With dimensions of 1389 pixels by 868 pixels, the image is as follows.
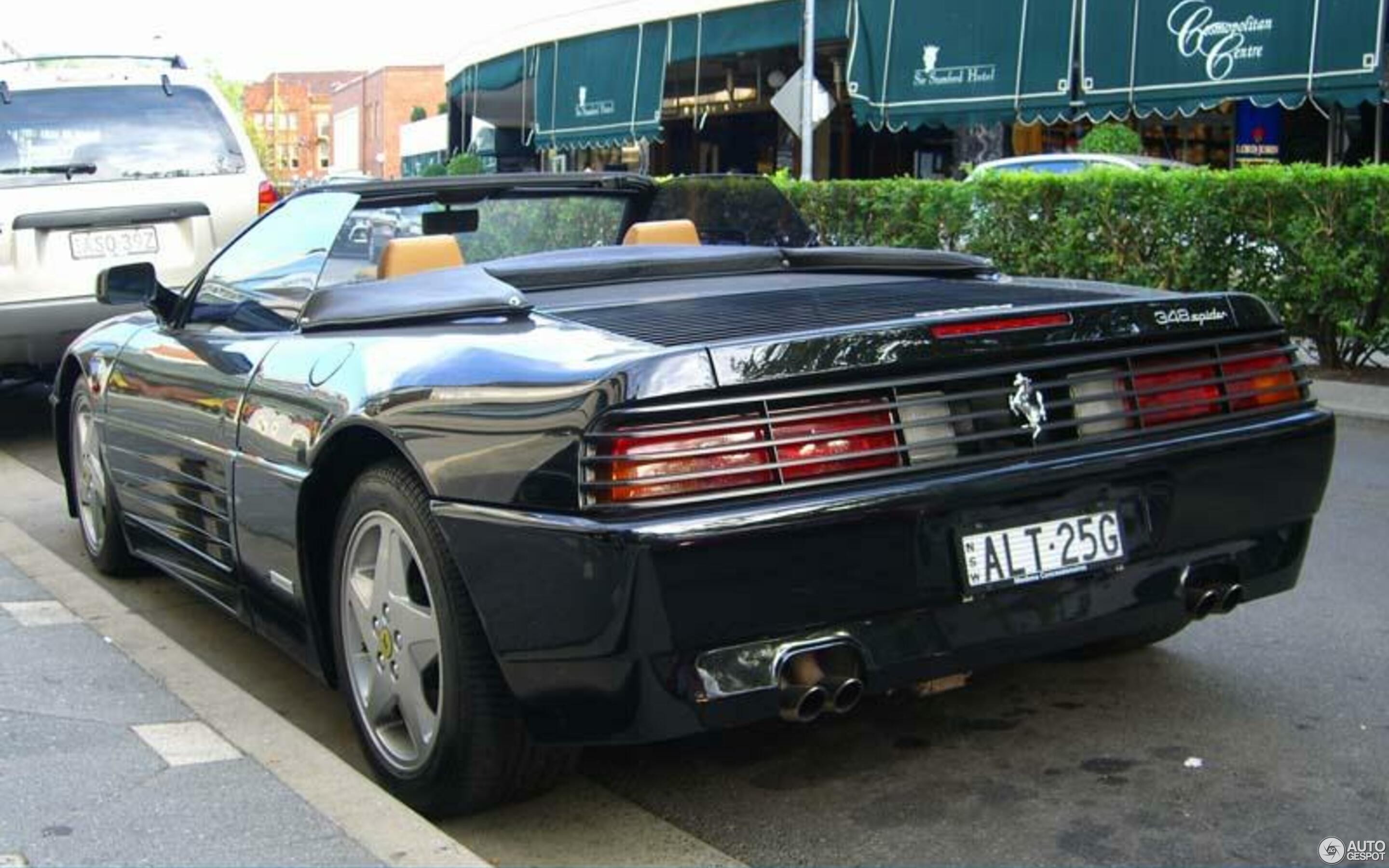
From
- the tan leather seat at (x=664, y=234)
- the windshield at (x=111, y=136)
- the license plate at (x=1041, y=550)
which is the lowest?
the license plate at (x=1041, y=550)

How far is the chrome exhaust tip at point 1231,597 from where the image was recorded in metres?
3.86

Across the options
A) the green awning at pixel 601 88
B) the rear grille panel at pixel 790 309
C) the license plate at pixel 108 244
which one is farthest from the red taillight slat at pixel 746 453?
the green awning at pixel 601 88

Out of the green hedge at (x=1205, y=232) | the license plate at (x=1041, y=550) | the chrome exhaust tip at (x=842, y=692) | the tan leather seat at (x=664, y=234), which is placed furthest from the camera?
the green hedge at (x=1205, y=232)

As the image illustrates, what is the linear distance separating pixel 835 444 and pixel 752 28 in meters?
20.9

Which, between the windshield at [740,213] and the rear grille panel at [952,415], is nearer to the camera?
the rear grille panel at [952,415]

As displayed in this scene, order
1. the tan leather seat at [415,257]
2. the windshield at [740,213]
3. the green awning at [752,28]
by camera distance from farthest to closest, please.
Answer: the green awning at [752,28]
the windshield at [740,213]
the tan leather seat at [415,257]

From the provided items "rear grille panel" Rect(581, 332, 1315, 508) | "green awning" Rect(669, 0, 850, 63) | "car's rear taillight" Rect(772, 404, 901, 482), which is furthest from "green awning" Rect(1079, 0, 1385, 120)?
"car's rear taillight" Rect(772, 404, 901, 482)

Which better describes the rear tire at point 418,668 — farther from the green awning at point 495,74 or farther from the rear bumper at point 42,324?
the green awning at point 495,74

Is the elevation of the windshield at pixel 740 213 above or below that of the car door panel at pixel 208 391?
above

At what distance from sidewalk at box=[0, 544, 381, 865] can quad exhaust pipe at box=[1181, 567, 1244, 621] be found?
1854 millimetres

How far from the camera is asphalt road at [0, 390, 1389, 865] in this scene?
3.58m

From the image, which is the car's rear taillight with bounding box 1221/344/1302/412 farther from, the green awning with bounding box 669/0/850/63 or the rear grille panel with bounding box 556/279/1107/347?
the green awning with bounding box 669/0/850/63

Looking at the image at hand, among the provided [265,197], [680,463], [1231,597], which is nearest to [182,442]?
[680,463]

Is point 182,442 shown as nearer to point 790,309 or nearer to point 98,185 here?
point 790,309
